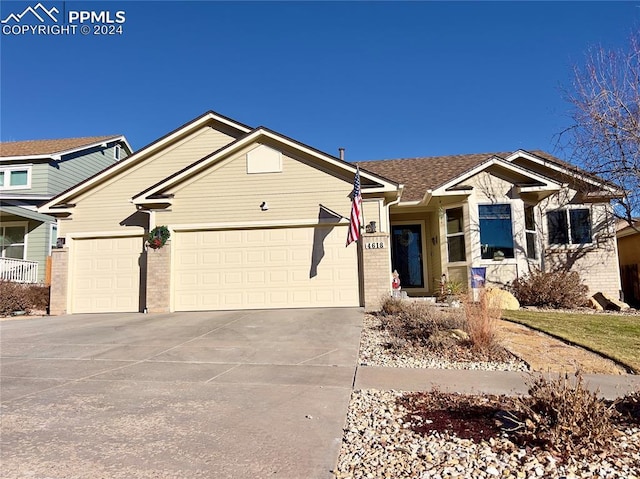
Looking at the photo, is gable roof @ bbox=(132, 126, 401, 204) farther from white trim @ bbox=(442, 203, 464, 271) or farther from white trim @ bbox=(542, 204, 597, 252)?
white trim @ bbox=(542, 204, 597, 252)

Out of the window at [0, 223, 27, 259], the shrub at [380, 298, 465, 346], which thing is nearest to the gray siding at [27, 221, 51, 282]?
the window at [0, 223, 27, 259]

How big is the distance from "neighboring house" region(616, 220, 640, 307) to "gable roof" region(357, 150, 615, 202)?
3400 millimetres

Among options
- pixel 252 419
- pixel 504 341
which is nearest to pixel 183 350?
pixel 252 419

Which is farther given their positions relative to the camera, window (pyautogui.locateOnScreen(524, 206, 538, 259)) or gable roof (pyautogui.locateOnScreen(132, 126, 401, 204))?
window (pyautogui.locateOnScreen(524, 206, 538, 259))

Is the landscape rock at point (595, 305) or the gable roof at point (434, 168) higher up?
the gable roof at point (434, 168)

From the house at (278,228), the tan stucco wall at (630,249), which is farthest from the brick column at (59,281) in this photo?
the tan stucco wall at (630,249)

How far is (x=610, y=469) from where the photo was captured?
3.03 m

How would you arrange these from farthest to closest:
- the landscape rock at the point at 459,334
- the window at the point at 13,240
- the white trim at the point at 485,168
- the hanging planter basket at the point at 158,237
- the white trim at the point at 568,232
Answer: the window at the point at 13,240, the white trim at the point at 568,232, the white trim at the point at 485,168, the hanging planter basket at the point at 158,237, the landscape rock at the point at 459,334

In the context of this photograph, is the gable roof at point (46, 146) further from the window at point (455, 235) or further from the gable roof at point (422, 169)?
the window at point (455, 235)

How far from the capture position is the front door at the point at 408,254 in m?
16.1

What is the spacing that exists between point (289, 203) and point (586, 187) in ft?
30.8

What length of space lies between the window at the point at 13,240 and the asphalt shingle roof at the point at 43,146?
3357mm

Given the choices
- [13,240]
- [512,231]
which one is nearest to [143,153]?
[13,240]

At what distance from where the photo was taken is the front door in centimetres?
1614
